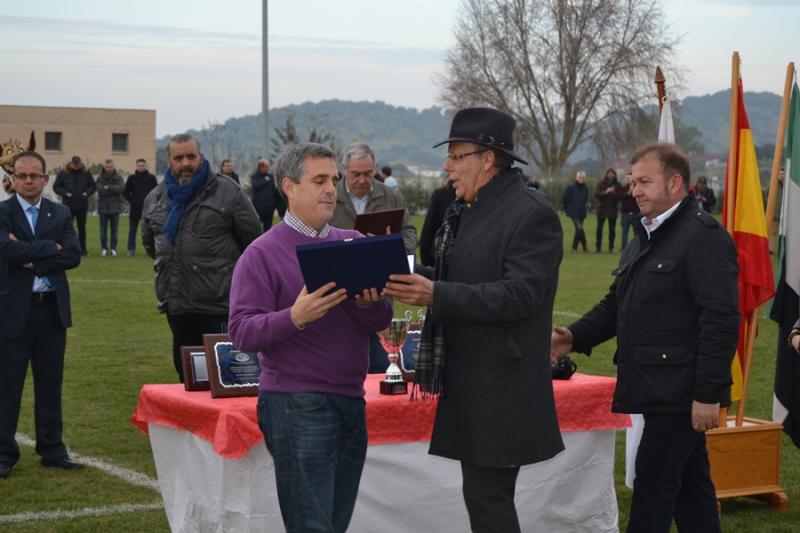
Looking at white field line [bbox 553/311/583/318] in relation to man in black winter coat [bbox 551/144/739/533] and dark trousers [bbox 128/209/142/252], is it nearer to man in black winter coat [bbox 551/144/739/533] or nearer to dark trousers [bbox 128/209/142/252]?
man in black winter coat [bbox 551/144/739/533]

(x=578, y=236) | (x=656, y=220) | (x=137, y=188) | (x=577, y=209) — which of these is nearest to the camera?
(x=656, y=220)

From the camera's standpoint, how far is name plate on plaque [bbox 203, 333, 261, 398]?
553 cm

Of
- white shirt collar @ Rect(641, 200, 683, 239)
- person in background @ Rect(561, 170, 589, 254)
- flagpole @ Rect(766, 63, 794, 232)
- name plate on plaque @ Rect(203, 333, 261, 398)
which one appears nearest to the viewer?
white shirt collar @ Rect(641, 200, 683, 239)

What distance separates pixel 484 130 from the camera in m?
4.11

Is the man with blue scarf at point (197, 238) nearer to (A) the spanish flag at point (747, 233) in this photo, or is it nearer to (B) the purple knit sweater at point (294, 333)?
(A) the spanish flag at point (747, 233)

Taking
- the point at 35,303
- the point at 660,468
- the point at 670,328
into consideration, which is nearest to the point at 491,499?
the point at 660,468

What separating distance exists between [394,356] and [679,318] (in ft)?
4.79

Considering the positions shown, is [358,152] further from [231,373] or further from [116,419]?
[116,419]

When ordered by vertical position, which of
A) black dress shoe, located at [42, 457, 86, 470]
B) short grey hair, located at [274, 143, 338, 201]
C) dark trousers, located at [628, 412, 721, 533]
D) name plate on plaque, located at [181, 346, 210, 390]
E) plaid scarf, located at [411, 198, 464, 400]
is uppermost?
short grey hair, located at [274, 143, 338, 201]

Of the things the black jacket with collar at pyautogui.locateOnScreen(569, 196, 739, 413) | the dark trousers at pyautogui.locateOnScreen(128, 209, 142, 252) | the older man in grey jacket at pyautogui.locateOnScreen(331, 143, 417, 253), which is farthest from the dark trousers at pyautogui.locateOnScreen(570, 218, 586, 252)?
the black jacket with collar at pyautogui.locateOnScreen(569, 196, 739, 413)

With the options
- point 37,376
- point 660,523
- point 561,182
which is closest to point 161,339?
point 37,376

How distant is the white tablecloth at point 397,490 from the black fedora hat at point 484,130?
181 cm

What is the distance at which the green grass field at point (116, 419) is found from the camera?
6.59 meters

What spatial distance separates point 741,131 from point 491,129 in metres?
3.04
